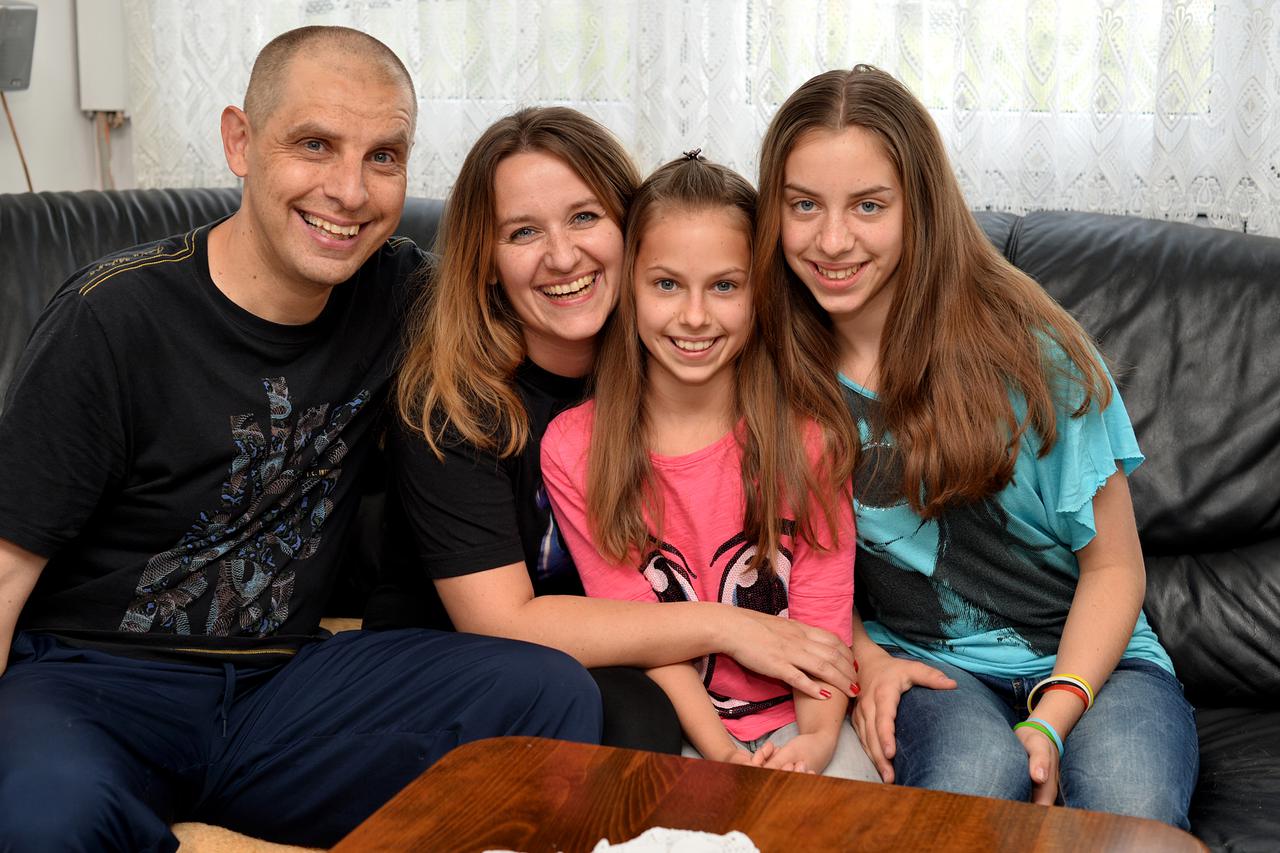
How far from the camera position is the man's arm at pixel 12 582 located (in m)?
1.51

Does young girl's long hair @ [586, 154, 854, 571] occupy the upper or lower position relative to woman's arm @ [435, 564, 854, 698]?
upper

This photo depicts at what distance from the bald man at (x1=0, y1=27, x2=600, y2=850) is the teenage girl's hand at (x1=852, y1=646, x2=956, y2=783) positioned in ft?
1.24

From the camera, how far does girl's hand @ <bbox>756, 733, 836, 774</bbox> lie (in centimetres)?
153

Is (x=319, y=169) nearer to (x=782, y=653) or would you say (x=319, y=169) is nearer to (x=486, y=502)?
(x=486, y=502)

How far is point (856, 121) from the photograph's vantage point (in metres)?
1.62

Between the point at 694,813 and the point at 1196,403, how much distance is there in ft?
3.95

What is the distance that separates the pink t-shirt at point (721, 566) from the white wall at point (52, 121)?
1.77 meters

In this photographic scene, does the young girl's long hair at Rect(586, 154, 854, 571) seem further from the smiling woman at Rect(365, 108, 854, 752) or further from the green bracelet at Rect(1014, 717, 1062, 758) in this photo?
the green bracelet at Rect(1014, 717, 1062, 758)

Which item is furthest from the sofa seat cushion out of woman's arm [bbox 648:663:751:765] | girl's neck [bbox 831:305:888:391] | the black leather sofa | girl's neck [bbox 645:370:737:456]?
girl's neck [bbox 645:370:737:456]

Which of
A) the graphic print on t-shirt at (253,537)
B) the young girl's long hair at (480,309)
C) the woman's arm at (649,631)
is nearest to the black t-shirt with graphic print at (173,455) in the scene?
the graphic print on t-shirt at (253,537)

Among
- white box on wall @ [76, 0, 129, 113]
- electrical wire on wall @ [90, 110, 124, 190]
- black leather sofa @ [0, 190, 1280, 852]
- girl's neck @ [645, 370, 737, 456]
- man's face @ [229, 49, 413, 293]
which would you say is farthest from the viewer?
electrical wire on wall @ [90, 110, 124, 190]

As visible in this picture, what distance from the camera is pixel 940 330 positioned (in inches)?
65.1

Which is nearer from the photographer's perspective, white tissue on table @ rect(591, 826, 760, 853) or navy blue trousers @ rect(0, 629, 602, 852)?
white tissue on table @ rect(591, 826, 760, 853)

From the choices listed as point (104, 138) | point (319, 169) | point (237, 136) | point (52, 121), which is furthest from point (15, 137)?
point (319, 169)
